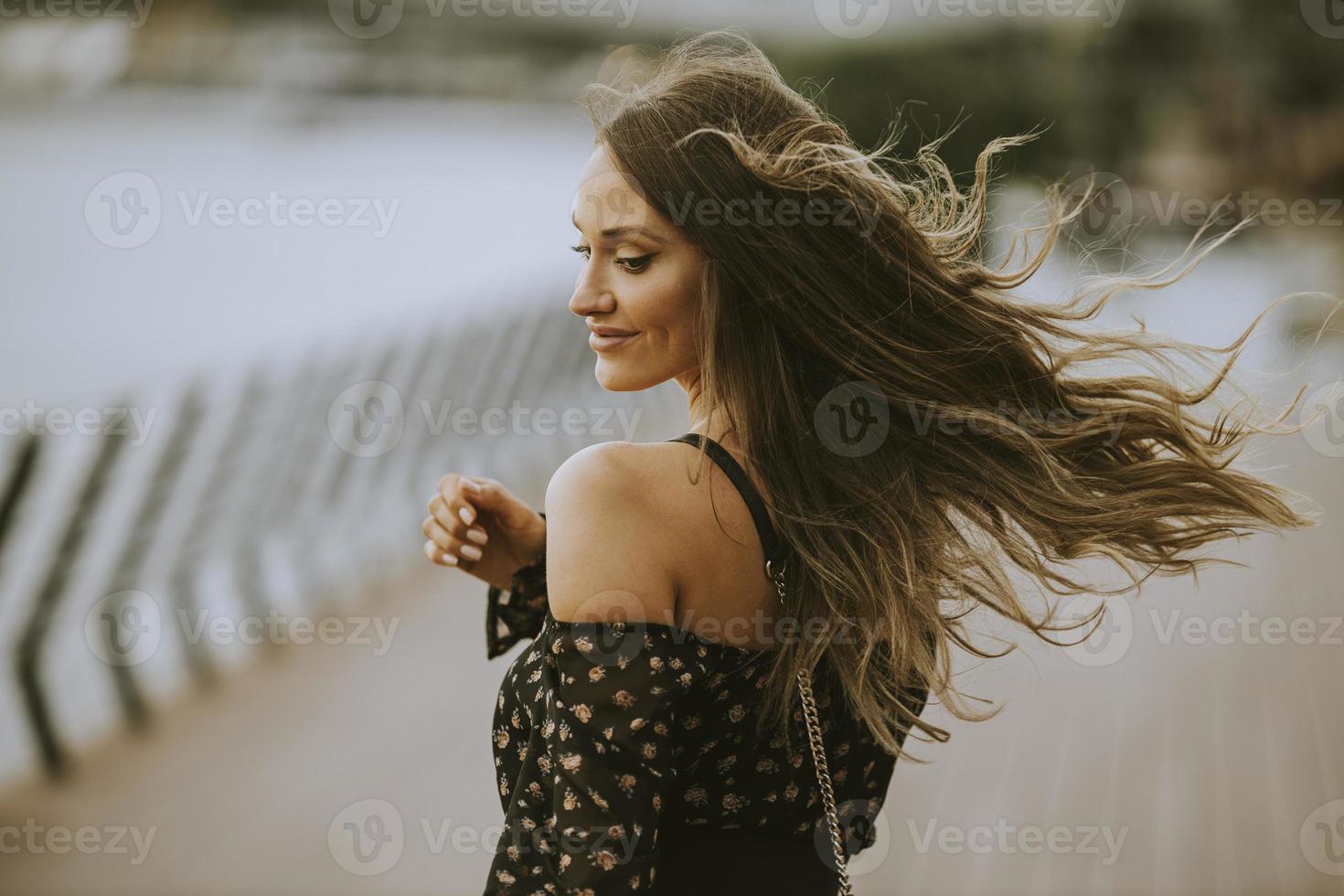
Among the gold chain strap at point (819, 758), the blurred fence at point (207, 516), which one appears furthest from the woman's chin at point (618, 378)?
the blurred fence at point (207, 516)

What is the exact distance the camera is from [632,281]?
1.51 meters

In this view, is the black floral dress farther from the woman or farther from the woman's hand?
the woman's hand

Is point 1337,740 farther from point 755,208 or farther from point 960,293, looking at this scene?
point 755,208

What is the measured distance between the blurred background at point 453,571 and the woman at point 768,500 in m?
0.43

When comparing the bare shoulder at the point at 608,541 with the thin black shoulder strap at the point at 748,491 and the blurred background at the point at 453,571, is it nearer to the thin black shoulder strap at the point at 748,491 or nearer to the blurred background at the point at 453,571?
the thin black shoulder strap at the point at 748,491

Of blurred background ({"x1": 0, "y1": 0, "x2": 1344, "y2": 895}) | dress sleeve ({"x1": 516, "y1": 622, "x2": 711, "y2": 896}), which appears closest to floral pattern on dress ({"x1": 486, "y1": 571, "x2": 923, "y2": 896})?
dress sleeve ({"x1": 516, "y1": 622, "x2": 711, "y2": 896})

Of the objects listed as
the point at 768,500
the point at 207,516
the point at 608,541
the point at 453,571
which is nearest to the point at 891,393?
the point at 768,500

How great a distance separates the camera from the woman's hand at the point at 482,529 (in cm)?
181

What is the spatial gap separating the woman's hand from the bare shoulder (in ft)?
1.38

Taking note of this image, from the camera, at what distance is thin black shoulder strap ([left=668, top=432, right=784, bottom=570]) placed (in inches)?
56.3

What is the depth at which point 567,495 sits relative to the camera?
1353 mm

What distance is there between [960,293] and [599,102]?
0.57m

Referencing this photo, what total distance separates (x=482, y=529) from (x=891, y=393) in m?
0.65

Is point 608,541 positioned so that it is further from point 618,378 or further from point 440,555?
point 440,555
